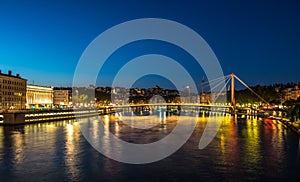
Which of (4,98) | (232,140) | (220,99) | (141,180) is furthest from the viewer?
(220,99)

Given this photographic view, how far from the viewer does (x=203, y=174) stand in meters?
11.8

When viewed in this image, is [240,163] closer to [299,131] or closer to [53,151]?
[53,151]

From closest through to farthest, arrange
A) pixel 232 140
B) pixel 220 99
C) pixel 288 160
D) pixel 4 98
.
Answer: pixel 288 160, pixel 232 140, pixel 4 98, pixel 220 99

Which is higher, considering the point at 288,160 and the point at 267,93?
the point at 267,93

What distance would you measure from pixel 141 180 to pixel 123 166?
216 cm

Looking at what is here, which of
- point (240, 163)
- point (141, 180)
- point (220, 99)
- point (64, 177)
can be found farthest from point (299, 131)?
point (220, 99)

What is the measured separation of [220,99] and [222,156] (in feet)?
352

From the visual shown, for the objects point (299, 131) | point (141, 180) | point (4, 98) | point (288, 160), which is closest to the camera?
point (141, 180)

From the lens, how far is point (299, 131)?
78.0ft

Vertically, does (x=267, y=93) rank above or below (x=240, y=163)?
above

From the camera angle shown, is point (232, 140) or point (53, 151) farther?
point (232, 140)

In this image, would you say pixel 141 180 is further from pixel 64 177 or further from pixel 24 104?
pixel 24 104

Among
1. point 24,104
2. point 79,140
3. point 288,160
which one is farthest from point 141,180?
point 24,104

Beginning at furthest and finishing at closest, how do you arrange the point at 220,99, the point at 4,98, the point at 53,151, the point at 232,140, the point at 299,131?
the point at 220,99 < the point at 4,98 < the point at 299,131 < the point at 232,140 < the point at 53,151
